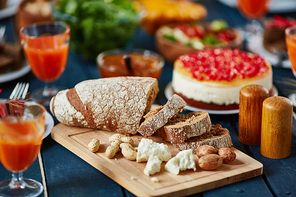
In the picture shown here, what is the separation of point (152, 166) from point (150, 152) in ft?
0.38

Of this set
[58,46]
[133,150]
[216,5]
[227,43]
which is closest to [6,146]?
[133,150]

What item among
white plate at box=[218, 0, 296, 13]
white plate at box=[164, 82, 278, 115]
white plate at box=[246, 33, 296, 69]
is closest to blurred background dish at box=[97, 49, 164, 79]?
white plate at box=[164, 82, 278, 115]

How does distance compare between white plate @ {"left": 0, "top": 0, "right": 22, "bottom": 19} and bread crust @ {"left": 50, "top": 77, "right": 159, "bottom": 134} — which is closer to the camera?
bread crust @ {"left": 50, "top": 77, "right": 159, "bottom": 134}

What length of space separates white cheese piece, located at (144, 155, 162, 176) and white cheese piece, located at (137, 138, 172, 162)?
5 centimetres

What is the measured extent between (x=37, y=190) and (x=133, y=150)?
0.50 metres

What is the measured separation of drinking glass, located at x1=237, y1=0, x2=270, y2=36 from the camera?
369 cm

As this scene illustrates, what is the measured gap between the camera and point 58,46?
2592 millimetres

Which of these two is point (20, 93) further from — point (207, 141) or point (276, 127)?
point (276, 127)

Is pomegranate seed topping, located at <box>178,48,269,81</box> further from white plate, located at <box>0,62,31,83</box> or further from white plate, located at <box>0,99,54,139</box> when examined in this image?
white plate, located at <box>0,62,31,83</box>

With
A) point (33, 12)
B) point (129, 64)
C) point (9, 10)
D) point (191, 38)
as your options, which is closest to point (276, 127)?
point (129, 64)

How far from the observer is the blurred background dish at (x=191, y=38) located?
318 cm

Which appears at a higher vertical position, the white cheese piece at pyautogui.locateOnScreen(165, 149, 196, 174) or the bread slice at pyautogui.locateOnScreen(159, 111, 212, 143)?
the bread slice at pyautogui.locateOnScreen(159, 111, 212, 143)

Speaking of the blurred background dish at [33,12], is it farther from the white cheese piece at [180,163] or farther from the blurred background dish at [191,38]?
the white cheese piece at [180,163]

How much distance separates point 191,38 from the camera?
3.28 m
